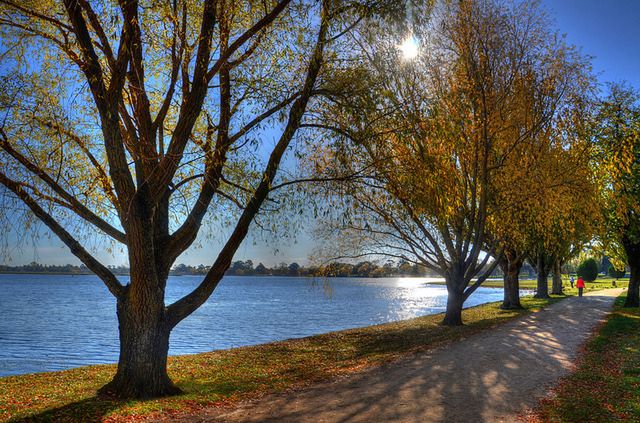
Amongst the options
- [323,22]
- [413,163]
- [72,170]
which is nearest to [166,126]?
[72,170]

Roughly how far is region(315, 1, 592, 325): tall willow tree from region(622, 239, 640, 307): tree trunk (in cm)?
A: 1111

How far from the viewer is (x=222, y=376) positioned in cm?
1348

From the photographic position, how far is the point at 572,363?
13453 mm

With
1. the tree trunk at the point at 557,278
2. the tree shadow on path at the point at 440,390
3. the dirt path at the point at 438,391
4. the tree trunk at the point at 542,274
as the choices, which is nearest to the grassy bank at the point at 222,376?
the dirt path at the point at 438,391

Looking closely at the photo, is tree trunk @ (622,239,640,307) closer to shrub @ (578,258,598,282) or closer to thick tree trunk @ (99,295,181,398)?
thick tree trunk @ (99,295,181,398)

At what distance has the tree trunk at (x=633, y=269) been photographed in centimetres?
3108

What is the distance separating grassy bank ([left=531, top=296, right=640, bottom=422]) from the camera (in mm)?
8578

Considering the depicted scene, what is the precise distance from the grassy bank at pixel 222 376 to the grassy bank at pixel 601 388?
4858 millimetres

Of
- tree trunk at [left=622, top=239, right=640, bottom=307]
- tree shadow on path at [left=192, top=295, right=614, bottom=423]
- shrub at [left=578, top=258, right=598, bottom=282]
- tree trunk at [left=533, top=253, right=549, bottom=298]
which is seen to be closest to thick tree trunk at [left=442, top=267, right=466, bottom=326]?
tree shadow on path at [left=192, top=295, right=614, bottom=423]

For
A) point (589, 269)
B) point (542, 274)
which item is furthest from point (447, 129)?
point (589, 269)

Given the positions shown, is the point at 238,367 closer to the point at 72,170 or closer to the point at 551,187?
the point at 72,170

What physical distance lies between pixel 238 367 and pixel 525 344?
9155mm

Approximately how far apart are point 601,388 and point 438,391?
A: 11.3ft

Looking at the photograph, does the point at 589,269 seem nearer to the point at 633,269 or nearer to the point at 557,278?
the point at 557,278
